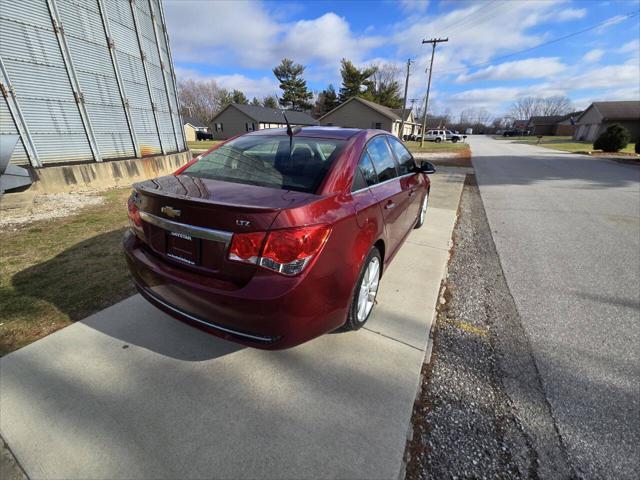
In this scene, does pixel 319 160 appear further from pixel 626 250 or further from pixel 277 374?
pixel 626 250

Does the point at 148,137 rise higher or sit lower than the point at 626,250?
higher

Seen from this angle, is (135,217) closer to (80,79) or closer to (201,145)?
(80,79)

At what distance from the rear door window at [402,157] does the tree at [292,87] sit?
2479 inches

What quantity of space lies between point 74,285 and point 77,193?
205 inches

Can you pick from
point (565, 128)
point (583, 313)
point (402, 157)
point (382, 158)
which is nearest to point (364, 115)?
point (402, 157)

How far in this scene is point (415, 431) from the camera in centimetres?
176

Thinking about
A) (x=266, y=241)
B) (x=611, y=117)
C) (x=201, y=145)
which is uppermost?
(x=611, y=117)

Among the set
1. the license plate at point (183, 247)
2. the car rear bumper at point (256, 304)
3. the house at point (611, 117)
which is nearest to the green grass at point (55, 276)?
the car rear bumper at point (256, 304)

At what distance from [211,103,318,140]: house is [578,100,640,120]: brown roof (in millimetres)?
39612

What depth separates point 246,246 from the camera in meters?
1.66

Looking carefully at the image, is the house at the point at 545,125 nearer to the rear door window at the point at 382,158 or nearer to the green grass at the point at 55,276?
the rear door window at the point at 382,158

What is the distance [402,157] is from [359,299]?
2109 millimetres

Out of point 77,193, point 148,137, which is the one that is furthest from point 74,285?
point 148,137

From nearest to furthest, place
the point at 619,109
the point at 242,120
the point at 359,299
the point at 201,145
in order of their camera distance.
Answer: the point at 359,299, the point at 201,145, the point at 619,109, the point at 242,120
